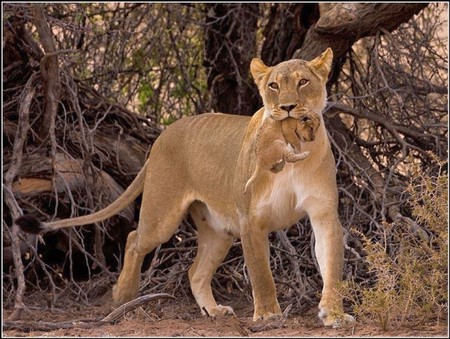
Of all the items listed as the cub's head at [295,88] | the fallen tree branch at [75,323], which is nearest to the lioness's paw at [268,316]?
the fallen tree branch at [75,323]

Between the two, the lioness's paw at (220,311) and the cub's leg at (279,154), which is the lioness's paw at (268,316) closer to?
the lioness's paw at (220,311)

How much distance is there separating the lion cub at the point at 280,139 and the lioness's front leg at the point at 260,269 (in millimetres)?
392

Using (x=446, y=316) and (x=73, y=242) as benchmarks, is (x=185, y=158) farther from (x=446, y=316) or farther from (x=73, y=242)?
(x=446, y=316)

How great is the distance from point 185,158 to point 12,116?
1713 mm

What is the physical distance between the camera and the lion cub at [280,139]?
489cm

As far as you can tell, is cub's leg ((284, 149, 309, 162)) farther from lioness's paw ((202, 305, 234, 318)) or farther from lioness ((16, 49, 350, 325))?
lioness's paw ((202, 305, 234, 318))

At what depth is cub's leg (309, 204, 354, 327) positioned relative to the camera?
16.3 feet

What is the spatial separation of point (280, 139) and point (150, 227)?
151 centimetres

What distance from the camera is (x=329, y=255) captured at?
508cm

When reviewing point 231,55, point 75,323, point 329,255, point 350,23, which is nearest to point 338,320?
point 329,255

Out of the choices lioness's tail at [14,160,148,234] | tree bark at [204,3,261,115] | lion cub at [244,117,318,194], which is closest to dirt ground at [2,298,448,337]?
lioness's tail at [14,160,148,234]

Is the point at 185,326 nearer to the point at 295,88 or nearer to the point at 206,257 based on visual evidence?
the point at 206,257

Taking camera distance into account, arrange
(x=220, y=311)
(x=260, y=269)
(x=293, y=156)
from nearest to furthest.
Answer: (x=293, y=156) < (x=260, y=269) < (x=220, y=311)

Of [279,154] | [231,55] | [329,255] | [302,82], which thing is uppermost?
[231,55]
